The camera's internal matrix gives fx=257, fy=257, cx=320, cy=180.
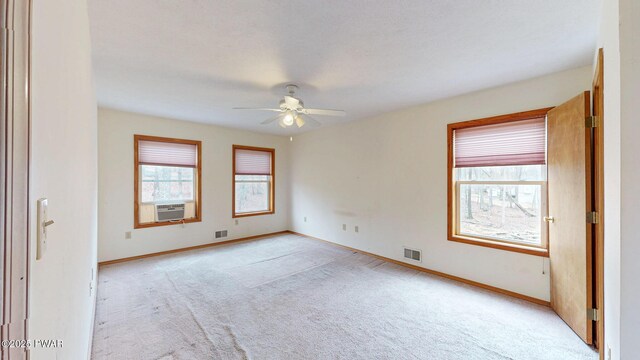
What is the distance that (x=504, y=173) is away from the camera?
3.18m

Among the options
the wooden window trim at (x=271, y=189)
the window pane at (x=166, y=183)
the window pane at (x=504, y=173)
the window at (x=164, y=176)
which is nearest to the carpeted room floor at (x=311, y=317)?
the window at (x=164, y=176)

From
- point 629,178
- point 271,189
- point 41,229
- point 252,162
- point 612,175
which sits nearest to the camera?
point 41,229

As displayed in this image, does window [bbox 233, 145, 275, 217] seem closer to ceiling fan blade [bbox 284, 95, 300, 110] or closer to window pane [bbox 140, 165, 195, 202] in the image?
window pane [bbox 140, 165, 195, 202]

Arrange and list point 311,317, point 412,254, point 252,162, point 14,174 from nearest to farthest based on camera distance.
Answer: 1. point 14,174
2. point 311,317
3. point 412,254
4. point 252,162

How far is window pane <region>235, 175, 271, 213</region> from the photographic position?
5758 mm

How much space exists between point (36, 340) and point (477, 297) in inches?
142


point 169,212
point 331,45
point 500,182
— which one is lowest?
point 169,212

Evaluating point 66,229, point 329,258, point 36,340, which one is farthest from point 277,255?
point 36,340

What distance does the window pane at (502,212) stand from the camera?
9.81 feet

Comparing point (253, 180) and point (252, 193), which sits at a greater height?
point (253, 180)

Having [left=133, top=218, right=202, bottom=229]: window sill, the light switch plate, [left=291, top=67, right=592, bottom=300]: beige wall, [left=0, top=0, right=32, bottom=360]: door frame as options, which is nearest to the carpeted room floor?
[left=291, top=67, right=592, bottom=300]: beige wall

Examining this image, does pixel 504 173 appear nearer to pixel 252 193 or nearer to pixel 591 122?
pixel 591 122

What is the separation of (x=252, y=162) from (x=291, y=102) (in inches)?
129

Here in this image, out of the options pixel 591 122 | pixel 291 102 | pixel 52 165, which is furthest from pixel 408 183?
pixel 52 165
